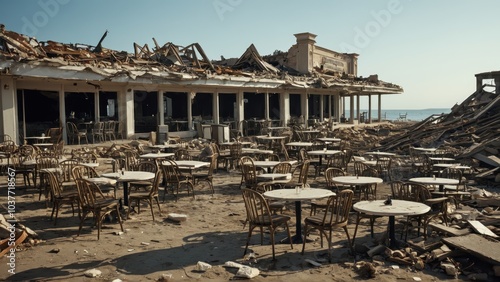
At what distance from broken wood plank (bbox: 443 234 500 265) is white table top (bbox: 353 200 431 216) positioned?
1.60ft

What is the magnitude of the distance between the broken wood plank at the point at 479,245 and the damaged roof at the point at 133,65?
12.9 meters

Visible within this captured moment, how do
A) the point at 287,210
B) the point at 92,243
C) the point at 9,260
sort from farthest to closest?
the point at 287,210 → the point at 92,243 → the point at 9,260

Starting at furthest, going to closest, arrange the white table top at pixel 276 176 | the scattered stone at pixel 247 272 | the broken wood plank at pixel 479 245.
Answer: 1. the white table top at pixel 276 176
2. the broken wood plank at pixel 479 245
3. the scattered stone at pixel 247 272

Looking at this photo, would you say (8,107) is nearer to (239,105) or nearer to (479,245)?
(239,105)

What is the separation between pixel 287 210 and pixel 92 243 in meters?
3.50

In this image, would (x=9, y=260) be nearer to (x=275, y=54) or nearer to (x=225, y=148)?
(x=225, y=148)

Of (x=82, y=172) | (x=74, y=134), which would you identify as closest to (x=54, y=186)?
(x=82, y=172)

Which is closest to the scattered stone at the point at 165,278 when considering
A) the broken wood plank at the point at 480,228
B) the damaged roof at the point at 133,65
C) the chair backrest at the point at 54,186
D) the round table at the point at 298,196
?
the round table at the point at 298,196

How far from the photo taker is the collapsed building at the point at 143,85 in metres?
14.1

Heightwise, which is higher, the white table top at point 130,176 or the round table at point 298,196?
the white table top at point 130,176

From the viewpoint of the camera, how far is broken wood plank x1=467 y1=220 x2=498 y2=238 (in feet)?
18.1

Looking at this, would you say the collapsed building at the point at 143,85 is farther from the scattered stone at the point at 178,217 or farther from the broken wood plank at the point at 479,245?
the broken wood plank at the point at 479,245

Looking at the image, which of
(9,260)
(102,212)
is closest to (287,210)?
(102,212)

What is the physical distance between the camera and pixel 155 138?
54.6 feet
